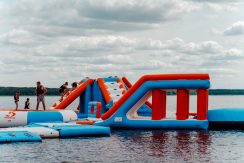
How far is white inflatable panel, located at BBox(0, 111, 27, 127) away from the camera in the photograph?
22.3 m

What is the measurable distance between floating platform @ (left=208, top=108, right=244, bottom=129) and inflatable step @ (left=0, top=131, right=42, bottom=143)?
8.52m

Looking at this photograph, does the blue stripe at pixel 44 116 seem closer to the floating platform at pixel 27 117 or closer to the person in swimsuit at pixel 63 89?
the floating platform at pixel 27 117

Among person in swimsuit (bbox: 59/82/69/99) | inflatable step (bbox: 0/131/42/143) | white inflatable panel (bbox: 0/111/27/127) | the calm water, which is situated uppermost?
person in swimsuit (bbox: 59/82/69/99)

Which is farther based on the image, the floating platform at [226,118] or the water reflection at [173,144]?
the floating platform at [226,118]

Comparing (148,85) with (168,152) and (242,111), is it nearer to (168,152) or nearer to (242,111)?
(242,111)

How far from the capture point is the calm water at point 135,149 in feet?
47.0

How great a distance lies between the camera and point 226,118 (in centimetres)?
2278

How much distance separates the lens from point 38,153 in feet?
49.4

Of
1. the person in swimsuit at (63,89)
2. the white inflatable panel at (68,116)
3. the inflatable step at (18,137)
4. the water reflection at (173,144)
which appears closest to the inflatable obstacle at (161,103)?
the water reflection at (173,144)

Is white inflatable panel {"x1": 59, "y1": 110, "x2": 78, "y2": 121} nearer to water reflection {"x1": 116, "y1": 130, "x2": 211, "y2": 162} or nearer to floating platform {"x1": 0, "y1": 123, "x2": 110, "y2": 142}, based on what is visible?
floating platform {"x1": 0, "y1": 123, "x2": 110, "y2": 142}

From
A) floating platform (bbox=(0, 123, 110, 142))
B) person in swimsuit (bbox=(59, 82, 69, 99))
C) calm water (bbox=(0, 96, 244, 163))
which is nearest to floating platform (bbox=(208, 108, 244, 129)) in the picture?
calm water (bbox=(0, 96, 244, 163))

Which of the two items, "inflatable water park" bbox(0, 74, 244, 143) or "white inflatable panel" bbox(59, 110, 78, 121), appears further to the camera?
"white inflatable panel" bbox(59, 110, 78, 121)

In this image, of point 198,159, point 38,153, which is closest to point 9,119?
point 38,153

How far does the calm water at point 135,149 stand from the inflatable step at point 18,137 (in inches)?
13.2
